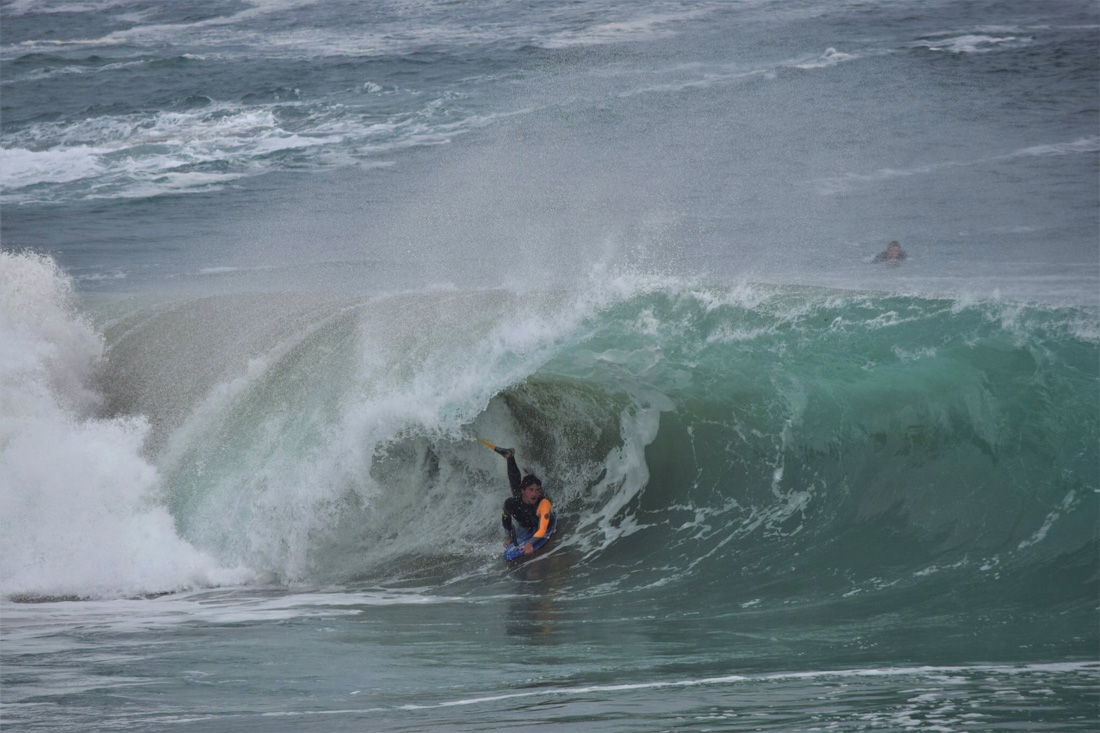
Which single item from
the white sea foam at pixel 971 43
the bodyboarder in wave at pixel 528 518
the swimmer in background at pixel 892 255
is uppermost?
the white sea foam at pixel 971 43

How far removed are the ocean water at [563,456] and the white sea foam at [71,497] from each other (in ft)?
0.11

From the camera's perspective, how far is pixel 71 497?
28.9 feet

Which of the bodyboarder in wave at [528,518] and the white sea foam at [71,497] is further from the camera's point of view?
the white sea foam at [71,497]

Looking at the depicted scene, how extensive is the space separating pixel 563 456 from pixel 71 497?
171 inches

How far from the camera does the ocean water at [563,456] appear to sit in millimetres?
5289

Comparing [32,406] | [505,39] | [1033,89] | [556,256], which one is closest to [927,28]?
[1033,89]

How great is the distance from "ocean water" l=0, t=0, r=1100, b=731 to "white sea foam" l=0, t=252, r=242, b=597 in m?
0.03

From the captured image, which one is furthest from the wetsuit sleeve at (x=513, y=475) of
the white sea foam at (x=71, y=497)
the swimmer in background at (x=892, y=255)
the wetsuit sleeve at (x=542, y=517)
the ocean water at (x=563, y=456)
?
the swimmer in background at (x=892, y=255)

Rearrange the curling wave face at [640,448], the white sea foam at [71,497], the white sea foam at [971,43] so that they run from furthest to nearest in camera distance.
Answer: the white sea foam at [971,43] → the white sea foam at [71,497] → the curling wave face at [640,448]

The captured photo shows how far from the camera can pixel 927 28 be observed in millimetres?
25062

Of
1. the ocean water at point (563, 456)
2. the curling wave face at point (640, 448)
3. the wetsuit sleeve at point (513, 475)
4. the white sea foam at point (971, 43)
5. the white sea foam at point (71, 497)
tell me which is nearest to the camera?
the ocean water at point (563, 456)

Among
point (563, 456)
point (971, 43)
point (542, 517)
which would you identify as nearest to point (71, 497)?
point (542, 517)

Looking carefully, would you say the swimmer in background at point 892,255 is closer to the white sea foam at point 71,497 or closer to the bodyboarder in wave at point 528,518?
the bodyboarder in wave at point 528,518

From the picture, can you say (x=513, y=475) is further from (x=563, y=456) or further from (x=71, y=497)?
(x=71, y=497)
